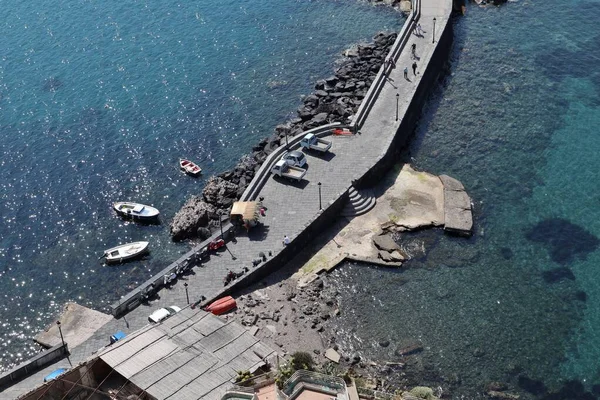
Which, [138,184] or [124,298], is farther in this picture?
[138,184]

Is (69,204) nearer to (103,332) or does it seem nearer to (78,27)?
(103,332)

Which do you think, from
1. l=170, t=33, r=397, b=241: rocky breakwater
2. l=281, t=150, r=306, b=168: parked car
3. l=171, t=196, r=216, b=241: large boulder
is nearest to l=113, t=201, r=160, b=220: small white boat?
l=170, t=33, r=397, b=241: rocky breakwater

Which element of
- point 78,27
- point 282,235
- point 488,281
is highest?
point 78,27

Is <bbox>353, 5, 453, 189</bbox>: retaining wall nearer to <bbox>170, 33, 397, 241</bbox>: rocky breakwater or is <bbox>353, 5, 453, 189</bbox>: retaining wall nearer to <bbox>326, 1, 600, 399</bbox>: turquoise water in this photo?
<bbox>326, 1, 600, 399</bbox>: turquoise water

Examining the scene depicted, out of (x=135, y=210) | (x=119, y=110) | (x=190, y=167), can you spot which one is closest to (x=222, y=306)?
(x=135, y=210)

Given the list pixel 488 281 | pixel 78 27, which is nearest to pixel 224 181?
pixel 488 281

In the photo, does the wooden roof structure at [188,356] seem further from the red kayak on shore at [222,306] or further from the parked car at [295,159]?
the parked car at [295,159]
